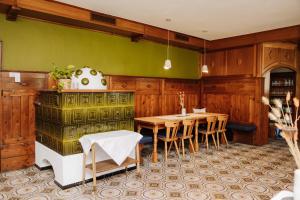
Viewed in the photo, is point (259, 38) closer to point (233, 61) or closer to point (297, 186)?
point (233, 61)

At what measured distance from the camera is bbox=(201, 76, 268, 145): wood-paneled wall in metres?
6.31

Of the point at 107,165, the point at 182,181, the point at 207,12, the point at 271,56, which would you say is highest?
the point at 207,12

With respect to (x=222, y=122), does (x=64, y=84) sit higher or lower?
higher

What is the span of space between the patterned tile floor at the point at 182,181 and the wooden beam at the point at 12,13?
8.87 ft

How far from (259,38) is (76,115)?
5.06m

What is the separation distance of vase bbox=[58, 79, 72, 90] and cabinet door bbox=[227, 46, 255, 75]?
4.98 metres

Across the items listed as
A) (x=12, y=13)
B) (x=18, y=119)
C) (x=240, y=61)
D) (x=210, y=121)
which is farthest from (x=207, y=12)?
(x=18, y=119)

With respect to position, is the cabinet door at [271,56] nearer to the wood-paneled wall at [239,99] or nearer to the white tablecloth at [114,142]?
the wood-paneled wall at [239,99]

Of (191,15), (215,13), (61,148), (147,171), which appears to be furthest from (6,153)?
(215,13)

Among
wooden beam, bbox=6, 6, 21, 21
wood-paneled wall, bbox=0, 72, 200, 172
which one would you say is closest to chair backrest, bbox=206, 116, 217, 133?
wood-paneled wall, bbox=0, 72, 200, 172

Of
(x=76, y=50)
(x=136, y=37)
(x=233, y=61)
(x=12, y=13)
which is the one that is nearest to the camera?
(x=12, y=13)

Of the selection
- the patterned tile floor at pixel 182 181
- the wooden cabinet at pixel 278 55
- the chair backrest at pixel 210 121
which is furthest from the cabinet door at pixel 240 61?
the patterned tile floor at pixel 182 181

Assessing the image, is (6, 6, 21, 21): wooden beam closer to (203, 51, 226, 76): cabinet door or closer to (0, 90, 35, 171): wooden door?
(0, 90, 35, 171): wooden door

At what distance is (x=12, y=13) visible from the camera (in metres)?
4.00
